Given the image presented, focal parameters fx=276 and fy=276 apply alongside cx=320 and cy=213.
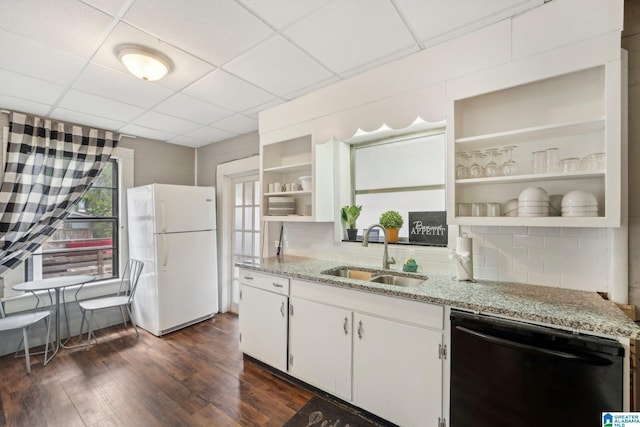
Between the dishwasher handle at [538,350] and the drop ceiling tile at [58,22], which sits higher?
the drop ceiling tile at [58,22]

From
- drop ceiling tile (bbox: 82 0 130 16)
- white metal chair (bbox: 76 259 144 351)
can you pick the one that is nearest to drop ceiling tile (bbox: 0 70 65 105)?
drop ceiling tile (bbox: 82 0 130 16)

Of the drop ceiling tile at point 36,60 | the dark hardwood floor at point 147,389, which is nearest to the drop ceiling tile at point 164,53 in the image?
the drop ceiling tile at point 36,60

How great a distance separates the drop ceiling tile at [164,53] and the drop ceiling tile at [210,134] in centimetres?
118

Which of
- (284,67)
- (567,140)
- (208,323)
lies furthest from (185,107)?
(567,140)

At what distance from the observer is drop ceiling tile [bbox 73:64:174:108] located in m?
2.22

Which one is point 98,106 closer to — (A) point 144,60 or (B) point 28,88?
(B) point 28,88

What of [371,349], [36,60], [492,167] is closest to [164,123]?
[36,60]

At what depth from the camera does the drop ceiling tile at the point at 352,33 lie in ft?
5.22

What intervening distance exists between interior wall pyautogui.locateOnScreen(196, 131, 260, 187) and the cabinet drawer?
177 cm

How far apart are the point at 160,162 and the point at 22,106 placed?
1.51 m

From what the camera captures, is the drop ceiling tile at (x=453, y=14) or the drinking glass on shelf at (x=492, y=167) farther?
the drinking glass on shelf at (x=492, y=167)

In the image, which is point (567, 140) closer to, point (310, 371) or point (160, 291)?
A: point (310, 371)

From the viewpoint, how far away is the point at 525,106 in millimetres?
1803

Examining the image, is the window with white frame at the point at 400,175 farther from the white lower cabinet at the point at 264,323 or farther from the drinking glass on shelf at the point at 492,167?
the white lower cabinet at the point at 264,323
